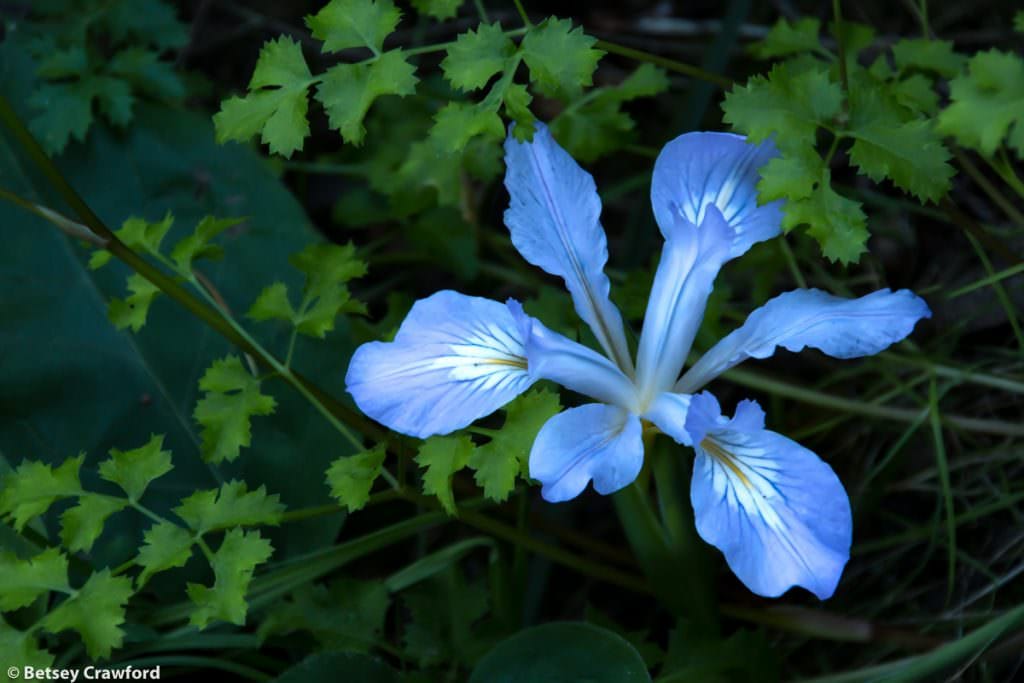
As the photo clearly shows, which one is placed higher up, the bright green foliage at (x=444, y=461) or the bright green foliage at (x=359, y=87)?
the bright green foliage at (x=359, y=87)

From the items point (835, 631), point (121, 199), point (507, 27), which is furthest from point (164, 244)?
point (835, 631)

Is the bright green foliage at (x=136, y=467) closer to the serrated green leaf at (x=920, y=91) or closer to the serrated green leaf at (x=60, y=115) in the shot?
the serrated green leaf at (x=60, y=115)

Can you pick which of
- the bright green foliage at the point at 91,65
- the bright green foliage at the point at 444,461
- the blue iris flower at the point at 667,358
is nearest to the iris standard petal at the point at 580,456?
the blue iris flower at the point at 667,358

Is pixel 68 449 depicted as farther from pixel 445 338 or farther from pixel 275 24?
pixel 275 24

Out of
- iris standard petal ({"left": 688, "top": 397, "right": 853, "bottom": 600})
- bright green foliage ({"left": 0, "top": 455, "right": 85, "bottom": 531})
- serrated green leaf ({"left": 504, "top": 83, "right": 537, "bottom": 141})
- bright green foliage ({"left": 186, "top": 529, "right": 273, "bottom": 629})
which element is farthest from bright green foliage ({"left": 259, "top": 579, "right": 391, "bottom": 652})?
serrated green leaf ({"left": 504, "top": 83, "right": 537, "bottom": 141})

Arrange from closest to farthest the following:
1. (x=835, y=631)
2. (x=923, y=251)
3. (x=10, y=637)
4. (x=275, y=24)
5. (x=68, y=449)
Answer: (x=10, y=637) < (x=835, y=631) < (x=68, y=449) < (x=923, y=251) < (x=275, y=24)
